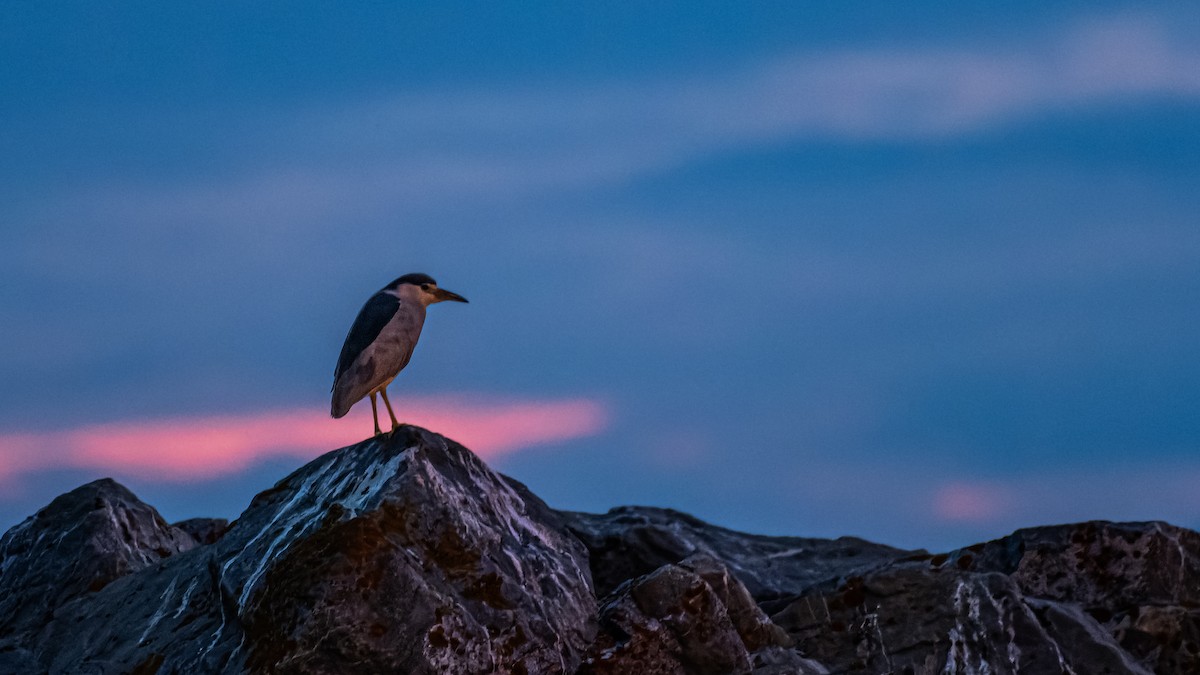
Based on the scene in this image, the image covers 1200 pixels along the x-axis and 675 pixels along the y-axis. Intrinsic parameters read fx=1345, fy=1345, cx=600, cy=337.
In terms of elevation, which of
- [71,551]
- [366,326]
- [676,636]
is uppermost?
[366,326]

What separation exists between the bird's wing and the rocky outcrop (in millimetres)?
986

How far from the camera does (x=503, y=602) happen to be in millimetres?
9172

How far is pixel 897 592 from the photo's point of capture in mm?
10422

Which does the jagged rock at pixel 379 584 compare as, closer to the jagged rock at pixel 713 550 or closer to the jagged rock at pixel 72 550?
the jagged rock at pixel 72 550

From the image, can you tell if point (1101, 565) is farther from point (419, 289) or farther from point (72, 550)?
point (72, 550)

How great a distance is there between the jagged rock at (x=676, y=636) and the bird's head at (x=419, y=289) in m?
3.52

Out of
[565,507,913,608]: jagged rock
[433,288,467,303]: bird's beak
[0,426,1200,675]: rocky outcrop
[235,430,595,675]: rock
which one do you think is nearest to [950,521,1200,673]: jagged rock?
[0,426,1200,675]: rocky outcrop

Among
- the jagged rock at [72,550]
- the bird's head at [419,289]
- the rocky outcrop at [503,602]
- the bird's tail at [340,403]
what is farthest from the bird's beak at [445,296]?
the jagged rock at [72,550]

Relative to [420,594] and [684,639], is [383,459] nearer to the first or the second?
[420,594]

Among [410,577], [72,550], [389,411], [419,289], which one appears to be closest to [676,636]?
[410,577]

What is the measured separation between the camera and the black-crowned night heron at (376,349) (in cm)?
1088

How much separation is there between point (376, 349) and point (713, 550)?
481cm

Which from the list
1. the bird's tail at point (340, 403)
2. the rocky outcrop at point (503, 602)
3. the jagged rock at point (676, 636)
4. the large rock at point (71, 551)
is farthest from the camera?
the large rock at point (71, 551)

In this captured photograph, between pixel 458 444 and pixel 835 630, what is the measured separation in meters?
3.25
